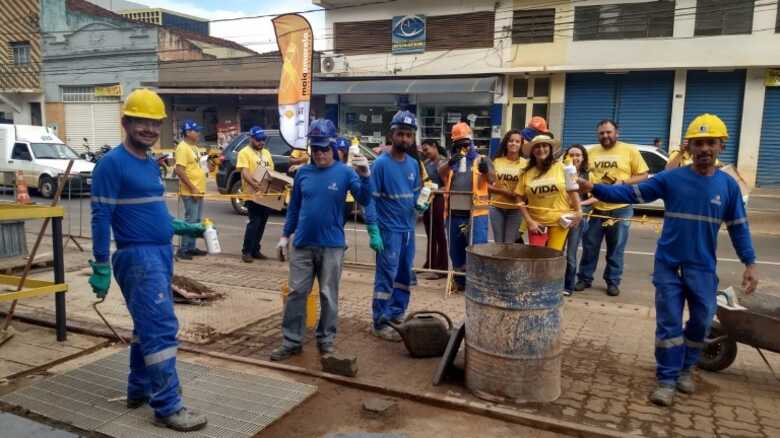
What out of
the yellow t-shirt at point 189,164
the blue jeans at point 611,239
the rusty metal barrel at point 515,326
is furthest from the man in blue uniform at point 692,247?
the yellow t-shirt at point 189,164

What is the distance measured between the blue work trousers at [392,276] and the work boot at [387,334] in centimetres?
5

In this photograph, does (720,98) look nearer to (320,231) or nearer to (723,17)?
(723,17)

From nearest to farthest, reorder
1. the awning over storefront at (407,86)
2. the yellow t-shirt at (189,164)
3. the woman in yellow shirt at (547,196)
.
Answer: the woman in yellow shirt at (547,196) → the yellow t-shirt at (189,164) → the awning over storefront at (407,86)

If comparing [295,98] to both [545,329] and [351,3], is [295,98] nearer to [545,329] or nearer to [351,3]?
[545,329]

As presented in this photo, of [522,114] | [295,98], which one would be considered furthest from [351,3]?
[295,98]

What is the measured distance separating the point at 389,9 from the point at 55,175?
13.8 metres

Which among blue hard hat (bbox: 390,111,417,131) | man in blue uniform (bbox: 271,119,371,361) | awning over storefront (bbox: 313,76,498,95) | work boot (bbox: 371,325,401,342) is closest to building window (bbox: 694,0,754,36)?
awning over storefront (bbox: 313,76,498,95)

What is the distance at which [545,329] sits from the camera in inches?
161

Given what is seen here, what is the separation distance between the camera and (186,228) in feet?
14.4

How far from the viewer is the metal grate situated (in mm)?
3764

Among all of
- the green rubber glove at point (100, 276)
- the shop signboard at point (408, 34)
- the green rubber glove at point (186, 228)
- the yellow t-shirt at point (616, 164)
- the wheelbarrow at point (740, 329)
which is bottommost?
the wheelbarrow at point (740, 329)

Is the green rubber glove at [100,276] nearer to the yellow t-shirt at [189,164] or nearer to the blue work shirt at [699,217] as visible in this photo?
the blue work shirt at [699,217]

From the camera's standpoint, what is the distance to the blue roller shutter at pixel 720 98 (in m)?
19.9

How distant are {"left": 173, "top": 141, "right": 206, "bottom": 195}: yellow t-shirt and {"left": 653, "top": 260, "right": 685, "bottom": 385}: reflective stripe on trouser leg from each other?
684cm
